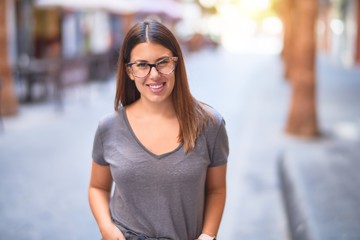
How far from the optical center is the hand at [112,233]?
7.39ft

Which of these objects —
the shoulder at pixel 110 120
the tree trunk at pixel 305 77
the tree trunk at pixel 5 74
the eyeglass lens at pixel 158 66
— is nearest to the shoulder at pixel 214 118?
the eyeglass lens at pixel 158 66

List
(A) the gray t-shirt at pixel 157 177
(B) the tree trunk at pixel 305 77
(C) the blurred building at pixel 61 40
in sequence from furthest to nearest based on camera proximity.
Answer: (C) the blurred building at pixel 61 40, (B) the tree trunk at pixel 305 77, (A) the gray t-shirt at pixel 157 177

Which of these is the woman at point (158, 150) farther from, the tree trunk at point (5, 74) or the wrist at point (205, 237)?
the tree trunk at point (5, 74)

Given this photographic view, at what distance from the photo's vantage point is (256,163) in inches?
299

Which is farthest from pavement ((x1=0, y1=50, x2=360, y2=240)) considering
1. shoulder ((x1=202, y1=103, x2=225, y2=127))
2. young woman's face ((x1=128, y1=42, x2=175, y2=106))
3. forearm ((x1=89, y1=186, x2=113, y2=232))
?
young woman's face ((x1=128, y1=42, x2=175, y2=106))

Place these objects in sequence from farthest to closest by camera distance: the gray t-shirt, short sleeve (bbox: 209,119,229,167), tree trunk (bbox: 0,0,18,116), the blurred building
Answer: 1. the blurred building
2. tree trunk (bbox: 0,0,18,116)
3. short sleeve (bbox: 209,119,229,167)
4. the gray t-shirt

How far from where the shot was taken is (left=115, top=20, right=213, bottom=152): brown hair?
86.7 inches

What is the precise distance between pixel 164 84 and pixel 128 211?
0.57 metres

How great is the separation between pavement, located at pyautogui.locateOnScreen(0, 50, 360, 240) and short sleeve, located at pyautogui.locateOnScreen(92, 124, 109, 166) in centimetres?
262

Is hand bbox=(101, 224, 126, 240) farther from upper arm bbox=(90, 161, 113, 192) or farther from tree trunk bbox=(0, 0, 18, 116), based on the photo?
tree trunk bbox=(0, 0, 18, 116)

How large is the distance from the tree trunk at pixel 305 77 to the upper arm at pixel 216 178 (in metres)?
6.85

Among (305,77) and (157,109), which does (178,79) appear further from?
(305,77)

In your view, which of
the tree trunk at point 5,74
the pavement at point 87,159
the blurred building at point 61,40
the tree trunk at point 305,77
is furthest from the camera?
the blurred building at point 61,40

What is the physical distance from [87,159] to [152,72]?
18.1 feet
